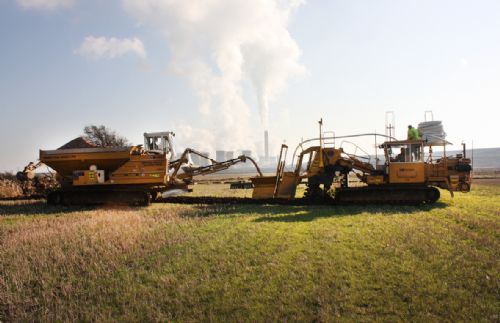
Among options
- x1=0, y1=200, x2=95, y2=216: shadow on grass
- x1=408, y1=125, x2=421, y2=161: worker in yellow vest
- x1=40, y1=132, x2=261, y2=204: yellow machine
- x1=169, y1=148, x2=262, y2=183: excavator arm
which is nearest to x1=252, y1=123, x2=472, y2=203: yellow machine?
x1=408, y1=125, x2=421, y2=161: worker in yellow vest

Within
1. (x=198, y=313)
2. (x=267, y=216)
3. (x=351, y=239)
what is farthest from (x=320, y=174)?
(x=198, y=313)

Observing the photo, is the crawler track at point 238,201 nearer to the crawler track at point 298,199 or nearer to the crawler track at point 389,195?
the crawler track at point 298,199

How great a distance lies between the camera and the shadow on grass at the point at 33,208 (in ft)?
46.3

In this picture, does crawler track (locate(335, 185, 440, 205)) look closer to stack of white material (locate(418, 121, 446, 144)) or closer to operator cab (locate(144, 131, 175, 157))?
stack of white material (locate(418, 121, 446, 144))

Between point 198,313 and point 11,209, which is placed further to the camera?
point 11,209

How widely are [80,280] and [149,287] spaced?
1.58 meters

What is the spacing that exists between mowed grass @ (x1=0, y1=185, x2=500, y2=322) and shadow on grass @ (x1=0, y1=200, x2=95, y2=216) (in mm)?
3698

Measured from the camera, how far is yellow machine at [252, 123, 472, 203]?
14.1 meters

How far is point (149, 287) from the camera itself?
622 centimetres

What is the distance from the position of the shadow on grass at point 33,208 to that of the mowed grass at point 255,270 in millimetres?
3698

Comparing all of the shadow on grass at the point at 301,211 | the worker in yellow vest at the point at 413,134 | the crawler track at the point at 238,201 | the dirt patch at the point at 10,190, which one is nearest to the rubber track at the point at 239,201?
the crawler track at the point at 238,201

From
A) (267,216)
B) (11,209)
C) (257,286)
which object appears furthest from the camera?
(11,209)

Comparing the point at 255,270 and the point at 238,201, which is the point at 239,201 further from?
the point at 255,270

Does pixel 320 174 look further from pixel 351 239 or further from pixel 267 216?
pixel 351 239
